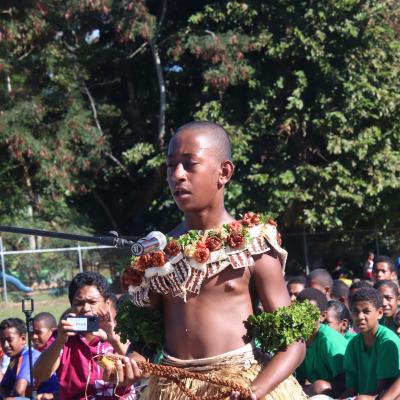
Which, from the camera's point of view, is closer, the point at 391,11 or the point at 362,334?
the point at 362,334

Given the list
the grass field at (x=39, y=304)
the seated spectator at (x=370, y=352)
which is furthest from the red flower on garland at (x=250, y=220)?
the grass field at (x=39, y=304)

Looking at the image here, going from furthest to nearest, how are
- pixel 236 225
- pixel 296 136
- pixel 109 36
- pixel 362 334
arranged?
1. pixel 109 36
2. pixel 296 136
3. pixel 362 334
4. pixel 236 225

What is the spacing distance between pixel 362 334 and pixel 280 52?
38.0 ft

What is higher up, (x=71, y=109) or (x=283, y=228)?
(x=71, y=109)

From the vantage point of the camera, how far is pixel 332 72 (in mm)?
17656

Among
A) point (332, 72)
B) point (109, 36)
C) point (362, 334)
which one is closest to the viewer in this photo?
point (362, 334)

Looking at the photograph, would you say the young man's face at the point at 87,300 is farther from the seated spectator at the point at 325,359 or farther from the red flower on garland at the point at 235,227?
the red flower on garland at the point at 235,227

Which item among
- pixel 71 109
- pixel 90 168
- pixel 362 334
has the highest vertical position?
pixel 71 109

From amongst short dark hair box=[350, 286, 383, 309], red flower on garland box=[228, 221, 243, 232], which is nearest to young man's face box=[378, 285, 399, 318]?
short dark hair box=[350, 286, 383, 309]

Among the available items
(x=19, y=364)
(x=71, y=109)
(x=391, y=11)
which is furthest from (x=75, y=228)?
(x=19, y=364)

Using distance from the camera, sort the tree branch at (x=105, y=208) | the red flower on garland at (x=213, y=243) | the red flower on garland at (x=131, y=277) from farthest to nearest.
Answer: the tree branch at (x=105, y=208) < the red flower on garland at (x=131, y=277) < the red flower on garland at (x=213, y=243)

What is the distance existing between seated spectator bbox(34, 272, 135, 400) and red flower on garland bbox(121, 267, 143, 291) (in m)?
1.31

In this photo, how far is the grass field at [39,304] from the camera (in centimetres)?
1501

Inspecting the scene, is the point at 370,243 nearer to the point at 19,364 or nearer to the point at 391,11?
the point at 391,11
